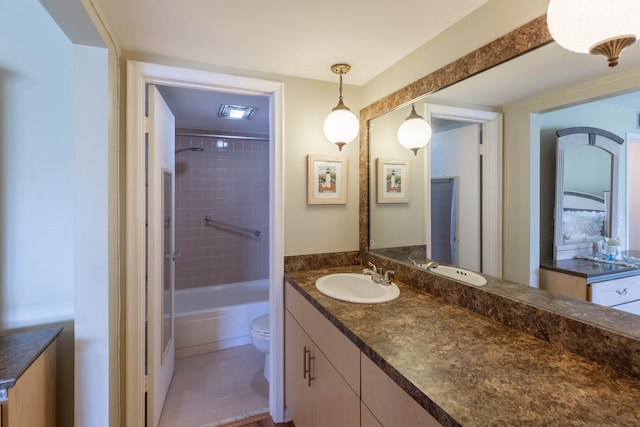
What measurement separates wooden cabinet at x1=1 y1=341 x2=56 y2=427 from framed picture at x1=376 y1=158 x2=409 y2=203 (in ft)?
6.13

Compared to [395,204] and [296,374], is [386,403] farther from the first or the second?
[395,204]

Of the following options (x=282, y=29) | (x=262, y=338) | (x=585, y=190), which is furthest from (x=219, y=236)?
(x=585, y=190)

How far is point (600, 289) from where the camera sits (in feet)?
3.17

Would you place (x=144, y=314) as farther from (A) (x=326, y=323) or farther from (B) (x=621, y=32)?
(B) (x=621, y=32)

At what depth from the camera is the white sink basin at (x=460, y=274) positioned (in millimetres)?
1298

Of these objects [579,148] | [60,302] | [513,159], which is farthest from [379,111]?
[60,302]

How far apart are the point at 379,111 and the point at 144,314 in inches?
71.9

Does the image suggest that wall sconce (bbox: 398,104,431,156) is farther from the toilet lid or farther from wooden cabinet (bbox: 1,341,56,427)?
wooden cabinet (bbox: 1,341,56,427)

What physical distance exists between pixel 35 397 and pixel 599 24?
87.5 inches

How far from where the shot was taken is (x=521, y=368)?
836mm

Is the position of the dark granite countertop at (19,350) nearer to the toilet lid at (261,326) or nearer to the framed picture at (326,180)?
the toilet lid at (261,326)

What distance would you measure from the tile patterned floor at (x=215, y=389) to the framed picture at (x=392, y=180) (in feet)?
5.28

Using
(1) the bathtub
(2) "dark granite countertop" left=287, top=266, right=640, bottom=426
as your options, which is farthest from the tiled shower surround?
(2) "dark granite countertop" left=287, top=266, right=640, bottom=426

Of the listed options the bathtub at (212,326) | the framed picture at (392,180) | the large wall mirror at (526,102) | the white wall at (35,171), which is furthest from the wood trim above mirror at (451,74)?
the white wall at (35,171)
